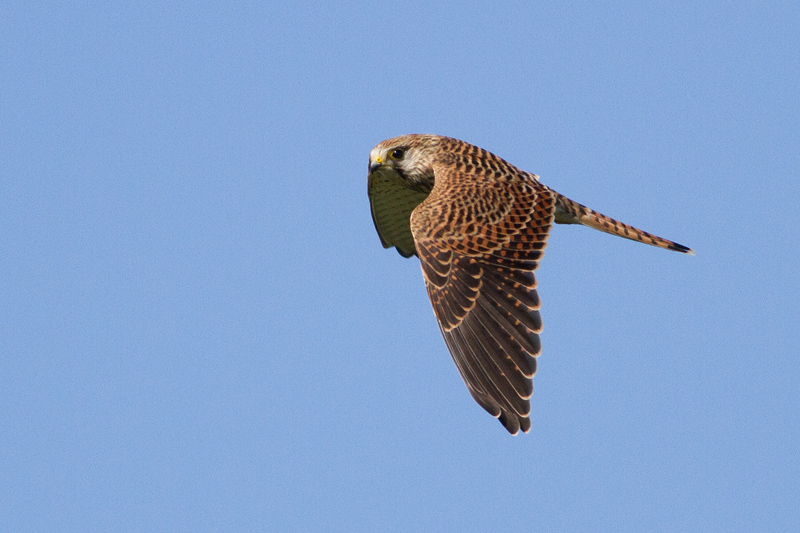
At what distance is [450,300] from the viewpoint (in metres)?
8.28

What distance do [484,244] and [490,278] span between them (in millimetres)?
384

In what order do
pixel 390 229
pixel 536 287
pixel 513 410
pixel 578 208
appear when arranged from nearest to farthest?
pixel 513 410 → pixel 536 287 → pixel 578 208 → pixel 390 229

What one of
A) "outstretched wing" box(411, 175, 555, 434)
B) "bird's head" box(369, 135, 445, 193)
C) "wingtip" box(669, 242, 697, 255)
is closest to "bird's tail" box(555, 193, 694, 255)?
"wingtip" box(669, 242, 697, 255)

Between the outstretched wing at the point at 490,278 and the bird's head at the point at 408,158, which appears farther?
the bird's head at the point at 408,158

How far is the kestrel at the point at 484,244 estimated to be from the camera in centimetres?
776

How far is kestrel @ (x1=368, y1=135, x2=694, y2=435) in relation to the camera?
25.5ft

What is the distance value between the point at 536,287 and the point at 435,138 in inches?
112

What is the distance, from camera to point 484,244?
856 cm

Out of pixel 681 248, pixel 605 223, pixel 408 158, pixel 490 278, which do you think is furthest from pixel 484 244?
pixel 681 248

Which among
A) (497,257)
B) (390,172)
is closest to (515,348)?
(497,257)

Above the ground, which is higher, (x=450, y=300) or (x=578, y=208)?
(x=578, y=208)

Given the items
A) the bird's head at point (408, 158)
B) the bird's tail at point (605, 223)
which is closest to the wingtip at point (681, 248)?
the bird's tail at point (605, 223)

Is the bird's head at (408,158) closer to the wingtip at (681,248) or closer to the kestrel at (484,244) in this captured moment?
the kestrel at (484,244)

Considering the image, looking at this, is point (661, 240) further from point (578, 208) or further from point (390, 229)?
point (390, 229)
